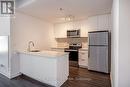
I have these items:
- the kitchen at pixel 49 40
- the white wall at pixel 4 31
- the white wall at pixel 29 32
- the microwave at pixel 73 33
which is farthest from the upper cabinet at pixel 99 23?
the white wall at pixel 4 31

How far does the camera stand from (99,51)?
4254 millimetres

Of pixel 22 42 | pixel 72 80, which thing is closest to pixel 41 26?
pixel 22 42

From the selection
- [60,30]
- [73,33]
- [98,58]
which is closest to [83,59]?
[98,58]

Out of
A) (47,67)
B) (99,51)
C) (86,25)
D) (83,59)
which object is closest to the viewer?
(47,67)

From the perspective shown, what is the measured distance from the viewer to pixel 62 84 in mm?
3193

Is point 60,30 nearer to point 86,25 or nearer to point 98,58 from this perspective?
point 86,25

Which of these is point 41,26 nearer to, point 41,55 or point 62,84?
point 41,55

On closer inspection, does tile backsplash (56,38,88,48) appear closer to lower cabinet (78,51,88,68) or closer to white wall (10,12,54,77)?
lower cabinet (78,51,88,68)

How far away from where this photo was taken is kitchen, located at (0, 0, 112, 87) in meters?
3.10

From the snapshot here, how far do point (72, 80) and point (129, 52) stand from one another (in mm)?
2162

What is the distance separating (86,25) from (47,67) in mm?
3033

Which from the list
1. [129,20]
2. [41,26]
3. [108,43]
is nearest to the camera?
[129,20]

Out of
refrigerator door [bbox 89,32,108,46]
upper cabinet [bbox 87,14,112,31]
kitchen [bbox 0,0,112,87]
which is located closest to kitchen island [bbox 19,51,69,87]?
kitchen [bbox 0,0,112,87]

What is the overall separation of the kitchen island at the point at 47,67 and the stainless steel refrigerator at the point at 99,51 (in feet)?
4.84
